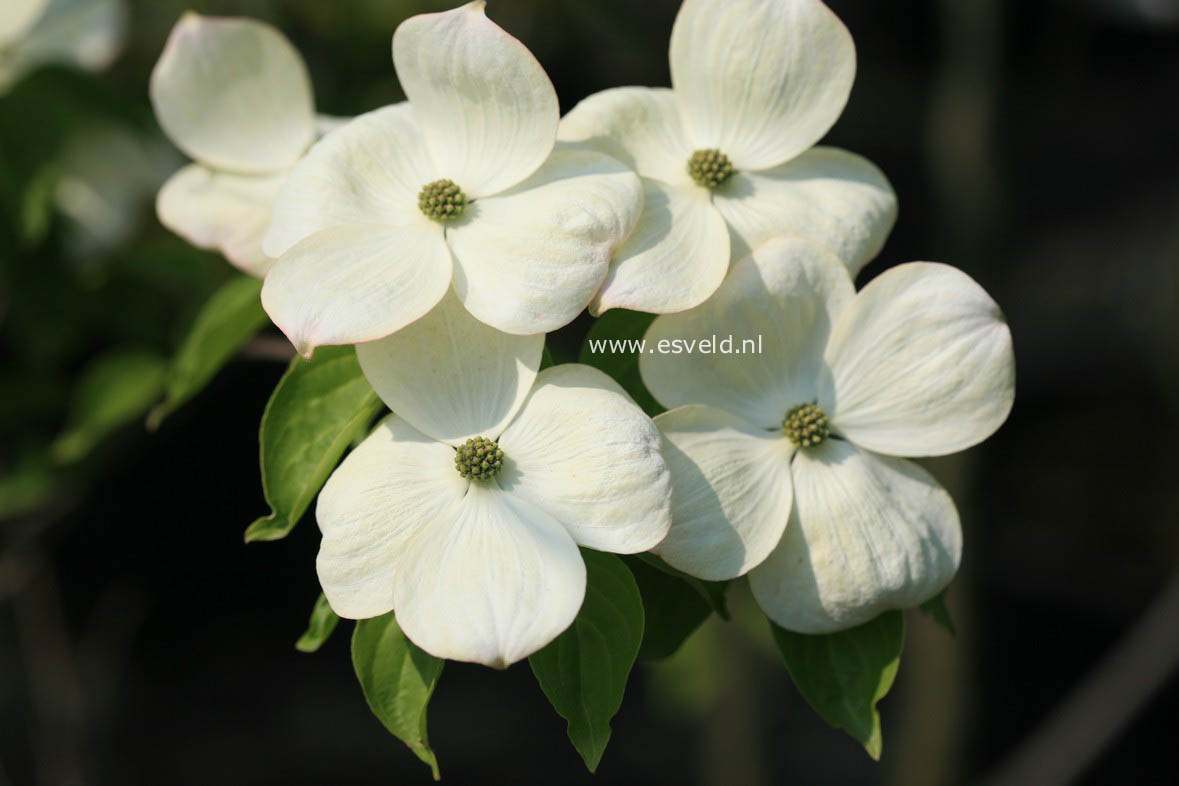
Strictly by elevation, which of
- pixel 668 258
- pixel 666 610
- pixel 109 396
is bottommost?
pixel 109 396

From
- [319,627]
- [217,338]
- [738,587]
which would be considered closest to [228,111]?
[217,338]

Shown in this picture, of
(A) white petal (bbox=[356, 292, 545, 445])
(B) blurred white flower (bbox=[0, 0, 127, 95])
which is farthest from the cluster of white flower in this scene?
(B) blurred white flower (bbox=[0, 0, 127, 95])

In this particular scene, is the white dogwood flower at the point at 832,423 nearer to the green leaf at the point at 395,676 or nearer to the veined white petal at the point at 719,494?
the veined white petal at the point at 719,494

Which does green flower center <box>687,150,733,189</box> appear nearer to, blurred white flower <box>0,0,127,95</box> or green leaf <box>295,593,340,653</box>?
green leaf <box>295,593,340,653</box>

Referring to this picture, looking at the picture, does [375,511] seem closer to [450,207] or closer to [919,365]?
[450,207]

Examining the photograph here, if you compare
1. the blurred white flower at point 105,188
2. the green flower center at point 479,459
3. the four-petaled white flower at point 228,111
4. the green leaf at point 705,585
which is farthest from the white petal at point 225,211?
the blurred white flower at point 105,188

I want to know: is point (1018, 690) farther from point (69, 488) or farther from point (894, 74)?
point (69, 488)
